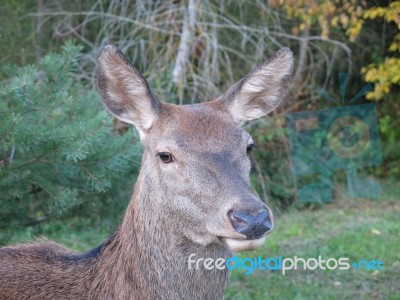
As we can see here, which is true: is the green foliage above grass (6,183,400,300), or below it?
A: above

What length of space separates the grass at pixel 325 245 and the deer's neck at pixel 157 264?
231cm

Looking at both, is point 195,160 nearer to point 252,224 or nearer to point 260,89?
point 252,224

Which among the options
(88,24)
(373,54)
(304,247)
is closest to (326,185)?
(373,54)

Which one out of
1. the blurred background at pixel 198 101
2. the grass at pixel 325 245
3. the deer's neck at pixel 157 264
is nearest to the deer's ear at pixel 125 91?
the deer's neck at pixel 157 264

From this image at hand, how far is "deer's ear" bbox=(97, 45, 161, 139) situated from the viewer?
4477 mm

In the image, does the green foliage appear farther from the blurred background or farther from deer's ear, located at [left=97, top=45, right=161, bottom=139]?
deer's ear, located at [left=97, top=45, right=161, bottom=139]

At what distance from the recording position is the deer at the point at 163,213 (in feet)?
13.3

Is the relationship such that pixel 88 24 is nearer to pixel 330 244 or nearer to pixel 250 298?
pixel 330 244

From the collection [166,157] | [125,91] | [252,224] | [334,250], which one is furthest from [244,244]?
[334,250]

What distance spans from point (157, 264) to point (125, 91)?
1070mm

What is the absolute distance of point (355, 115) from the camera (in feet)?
45.1

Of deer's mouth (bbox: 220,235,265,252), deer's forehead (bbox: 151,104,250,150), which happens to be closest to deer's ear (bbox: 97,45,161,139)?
deer's forehead (bbox: 151,104,250,150)

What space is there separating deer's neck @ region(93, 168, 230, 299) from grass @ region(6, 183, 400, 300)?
7.59ft

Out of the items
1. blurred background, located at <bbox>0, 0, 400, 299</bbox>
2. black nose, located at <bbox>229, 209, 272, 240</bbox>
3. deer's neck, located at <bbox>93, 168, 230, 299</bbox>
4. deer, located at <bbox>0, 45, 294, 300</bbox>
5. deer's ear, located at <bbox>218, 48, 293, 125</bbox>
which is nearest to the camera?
black nose, located at <bbox>229, 209, 272, 240</bbox>
